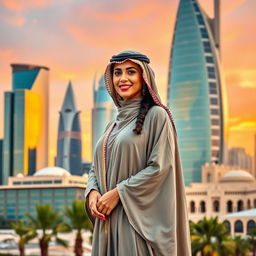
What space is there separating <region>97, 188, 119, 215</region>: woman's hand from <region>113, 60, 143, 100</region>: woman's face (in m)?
0.75

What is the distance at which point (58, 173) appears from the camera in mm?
120562

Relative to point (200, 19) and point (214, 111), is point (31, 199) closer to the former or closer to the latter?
point (214, 111)

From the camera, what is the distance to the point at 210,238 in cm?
3678

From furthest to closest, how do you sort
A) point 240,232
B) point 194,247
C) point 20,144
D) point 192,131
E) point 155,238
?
point 20,144 → point 192,131 → point 240,232 → point 194,247 → point 155,238

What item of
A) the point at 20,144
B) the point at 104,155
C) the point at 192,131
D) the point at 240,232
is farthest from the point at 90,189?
the point at 20,144

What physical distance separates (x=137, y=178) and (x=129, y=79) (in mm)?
769

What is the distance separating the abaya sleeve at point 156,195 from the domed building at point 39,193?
331 feet

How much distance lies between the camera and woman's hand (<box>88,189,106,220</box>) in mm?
5586

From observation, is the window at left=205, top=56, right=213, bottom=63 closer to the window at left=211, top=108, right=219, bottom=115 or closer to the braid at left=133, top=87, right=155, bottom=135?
the window at left=211, top=108, right=219, bottom=115

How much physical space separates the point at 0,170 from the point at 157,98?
193m

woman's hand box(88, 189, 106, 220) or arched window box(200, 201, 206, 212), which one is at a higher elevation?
woman's hand box(88, 189, 106, 220)

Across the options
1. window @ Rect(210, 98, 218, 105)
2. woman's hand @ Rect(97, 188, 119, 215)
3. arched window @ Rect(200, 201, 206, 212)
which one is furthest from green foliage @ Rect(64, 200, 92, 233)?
window @ Rect(210, 98, 218, 105)

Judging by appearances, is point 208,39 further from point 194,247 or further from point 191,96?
point 194,247

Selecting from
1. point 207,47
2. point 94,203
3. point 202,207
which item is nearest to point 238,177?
point 202,207
